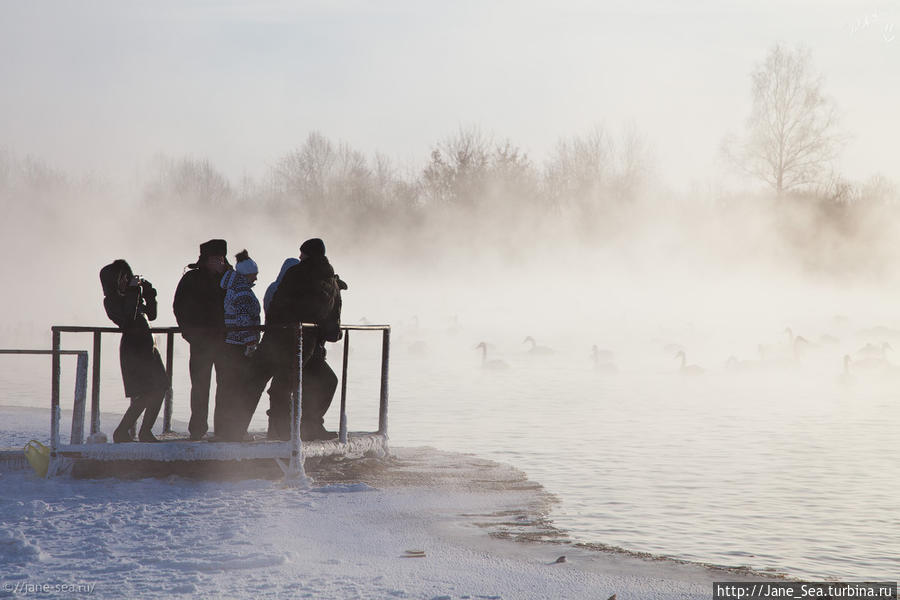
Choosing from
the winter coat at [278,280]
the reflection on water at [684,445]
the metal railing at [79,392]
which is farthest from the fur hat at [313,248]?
the reflection on water at [684,445]

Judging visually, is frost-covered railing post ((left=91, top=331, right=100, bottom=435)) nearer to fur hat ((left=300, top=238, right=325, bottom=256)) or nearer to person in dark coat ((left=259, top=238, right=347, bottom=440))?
person in dark coat ((left=259, top=238, right=347, bottom=440))

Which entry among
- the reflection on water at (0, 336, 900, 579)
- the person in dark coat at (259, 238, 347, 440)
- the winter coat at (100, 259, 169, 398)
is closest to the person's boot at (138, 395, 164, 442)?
the winter coat at (100, 259, 169, 398)

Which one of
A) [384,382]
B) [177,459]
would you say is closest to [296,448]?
[177,459]

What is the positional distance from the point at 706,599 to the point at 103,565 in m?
3.48

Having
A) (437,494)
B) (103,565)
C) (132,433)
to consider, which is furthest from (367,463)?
(103,565)

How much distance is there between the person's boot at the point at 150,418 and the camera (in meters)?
9.23

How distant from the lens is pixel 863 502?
1032cm

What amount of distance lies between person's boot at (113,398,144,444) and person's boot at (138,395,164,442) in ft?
0.24

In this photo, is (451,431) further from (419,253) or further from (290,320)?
(419,253)

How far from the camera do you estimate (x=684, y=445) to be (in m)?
14.3

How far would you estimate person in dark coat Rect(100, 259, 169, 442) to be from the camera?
8.95 metres

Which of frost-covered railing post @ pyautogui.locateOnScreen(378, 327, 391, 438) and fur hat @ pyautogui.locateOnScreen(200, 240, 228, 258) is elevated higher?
fur hat @ pyautogui.locateOnScreen(200, 240, 228, 258)

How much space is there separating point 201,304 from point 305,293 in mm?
848

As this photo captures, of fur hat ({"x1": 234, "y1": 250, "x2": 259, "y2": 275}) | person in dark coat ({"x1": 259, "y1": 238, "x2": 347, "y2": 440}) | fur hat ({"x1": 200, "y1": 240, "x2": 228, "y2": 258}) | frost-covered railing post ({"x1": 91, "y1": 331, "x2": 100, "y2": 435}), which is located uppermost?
fur hat ({"x1": 200, "y1": 240, "x2": 228, "y2": 258})
